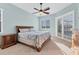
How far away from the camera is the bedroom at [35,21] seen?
1829 mm

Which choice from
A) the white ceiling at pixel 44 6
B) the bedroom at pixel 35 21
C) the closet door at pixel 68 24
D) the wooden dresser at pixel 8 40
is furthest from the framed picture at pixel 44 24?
the wooden dresser at pixel 8 40

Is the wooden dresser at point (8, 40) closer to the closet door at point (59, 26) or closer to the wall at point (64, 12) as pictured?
the wall at point (64, 12)

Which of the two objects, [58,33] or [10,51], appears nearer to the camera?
[10,51]

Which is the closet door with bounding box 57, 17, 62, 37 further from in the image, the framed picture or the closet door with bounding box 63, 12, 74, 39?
the framed picture

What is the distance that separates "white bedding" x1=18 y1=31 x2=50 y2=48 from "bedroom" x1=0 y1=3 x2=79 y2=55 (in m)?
0.09

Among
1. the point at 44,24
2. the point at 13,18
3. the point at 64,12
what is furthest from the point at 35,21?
the point at 64,12

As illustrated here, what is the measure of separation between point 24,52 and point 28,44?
0.16 m

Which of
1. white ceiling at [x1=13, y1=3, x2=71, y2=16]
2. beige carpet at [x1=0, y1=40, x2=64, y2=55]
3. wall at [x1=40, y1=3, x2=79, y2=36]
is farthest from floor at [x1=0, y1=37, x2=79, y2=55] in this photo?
white ceiling at [x1=13, y1=3, x2=71, y2=16]

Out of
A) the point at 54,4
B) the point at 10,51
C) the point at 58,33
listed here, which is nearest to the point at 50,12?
the point at 54,4

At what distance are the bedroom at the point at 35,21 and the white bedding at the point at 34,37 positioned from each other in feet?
0.28

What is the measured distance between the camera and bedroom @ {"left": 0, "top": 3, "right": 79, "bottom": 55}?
1.83 meters

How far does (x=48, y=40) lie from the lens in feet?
6.32

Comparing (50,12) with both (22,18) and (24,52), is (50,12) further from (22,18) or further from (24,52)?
(24,52)

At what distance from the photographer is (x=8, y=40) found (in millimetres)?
1856
